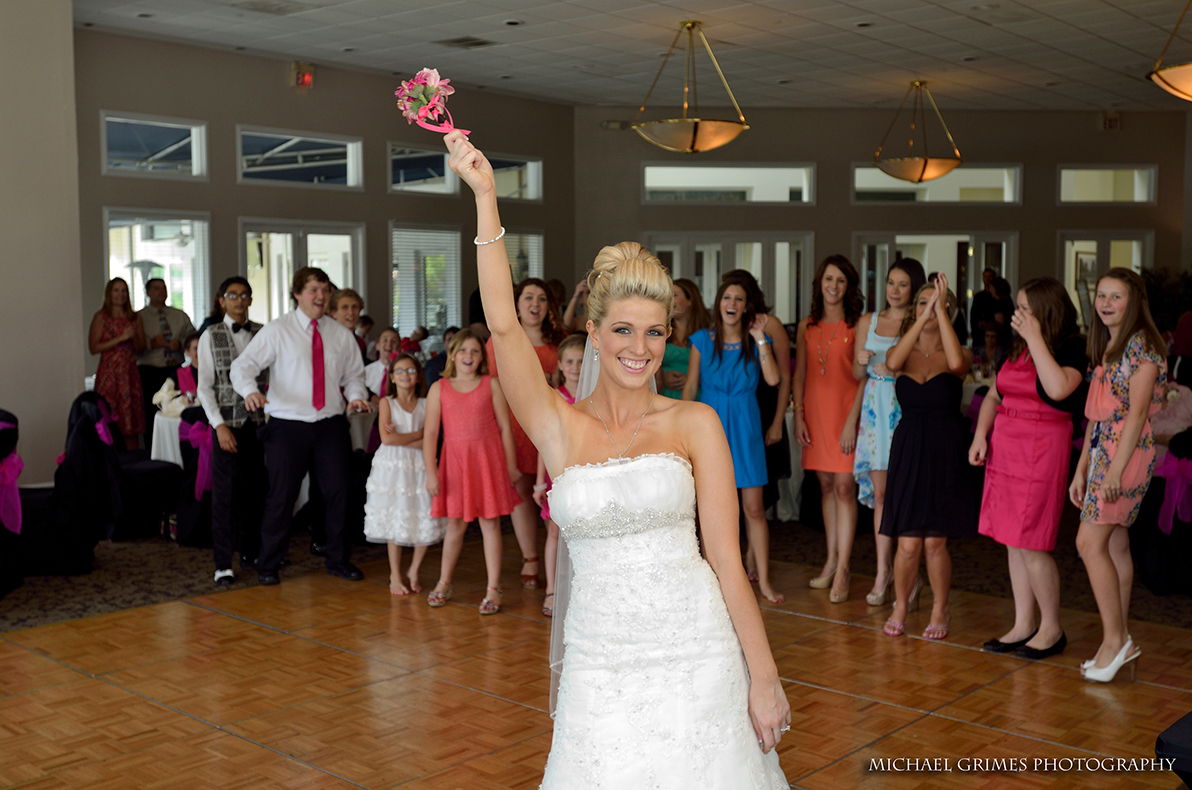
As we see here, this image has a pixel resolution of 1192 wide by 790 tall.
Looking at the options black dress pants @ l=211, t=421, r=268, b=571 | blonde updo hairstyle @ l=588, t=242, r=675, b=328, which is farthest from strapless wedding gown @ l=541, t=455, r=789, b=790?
black dress pants @ l=211, t=421, r=268, b=571

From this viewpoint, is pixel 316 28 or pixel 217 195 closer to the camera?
pixel 316 28

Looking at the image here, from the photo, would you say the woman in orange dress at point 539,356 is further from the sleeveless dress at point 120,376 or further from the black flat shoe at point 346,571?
the sleeveless dress at point 120,376

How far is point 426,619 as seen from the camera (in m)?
5.07

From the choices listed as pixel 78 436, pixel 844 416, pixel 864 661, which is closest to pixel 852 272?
pixel 844 416

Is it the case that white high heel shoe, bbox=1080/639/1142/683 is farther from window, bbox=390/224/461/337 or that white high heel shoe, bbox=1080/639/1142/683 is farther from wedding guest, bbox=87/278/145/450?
window, bbox=390/224/461/337

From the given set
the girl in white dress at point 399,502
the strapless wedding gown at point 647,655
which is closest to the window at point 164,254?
the girl in white dress at point 399,502

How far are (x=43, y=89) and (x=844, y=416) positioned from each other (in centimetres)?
533

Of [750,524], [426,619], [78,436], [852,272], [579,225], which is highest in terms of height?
[579,225]

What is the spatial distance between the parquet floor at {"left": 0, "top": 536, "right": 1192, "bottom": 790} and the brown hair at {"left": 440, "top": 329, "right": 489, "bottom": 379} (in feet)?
3.74

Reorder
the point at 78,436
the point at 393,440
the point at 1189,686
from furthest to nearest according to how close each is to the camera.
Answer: the point at 78,436
the point at 393,440
the point at 1189,686

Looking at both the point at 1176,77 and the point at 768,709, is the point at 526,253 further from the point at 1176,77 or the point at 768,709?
the point at 768,709

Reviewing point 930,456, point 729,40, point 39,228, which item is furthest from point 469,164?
point 729,40

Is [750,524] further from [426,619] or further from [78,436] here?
[78,436]

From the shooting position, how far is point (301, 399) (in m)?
5.57
